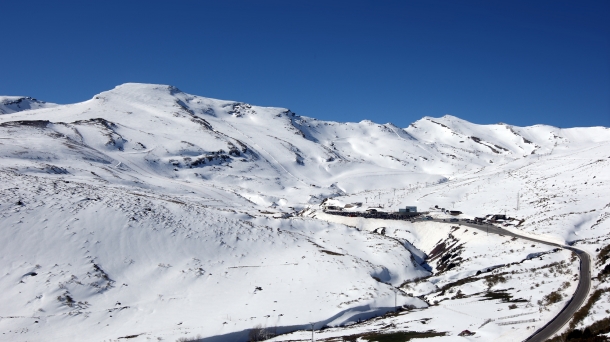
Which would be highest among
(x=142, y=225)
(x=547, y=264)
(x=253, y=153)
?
(x=253, y=153)

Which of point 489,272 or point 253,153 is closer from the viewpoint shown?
point 489,272

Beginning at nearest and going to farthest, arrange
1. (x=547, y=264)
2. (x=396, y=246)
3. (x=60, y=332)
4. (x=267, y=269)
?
(x=60, y=332) → (x=547, y=264) → (x=267, y=269) → (x=396, y=246)

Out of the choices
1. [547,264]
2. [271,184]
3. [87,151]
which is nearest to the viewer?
[547,264]

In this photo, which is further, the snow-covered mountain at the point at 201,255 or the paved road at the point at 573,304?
the snow-covered mountain at the point at 201,255

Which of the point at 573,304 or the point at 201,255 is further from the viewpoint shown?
the point at 201,255

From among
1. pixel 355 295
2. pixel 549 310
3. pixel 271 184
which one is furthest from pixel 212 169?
pixel 549 310

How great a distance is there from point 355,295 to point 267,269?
11.8 meters

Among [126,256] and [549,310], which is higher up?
[126,256]

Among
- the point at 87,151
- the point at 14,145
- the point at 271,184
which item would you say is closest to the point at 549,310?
the point at 14,145

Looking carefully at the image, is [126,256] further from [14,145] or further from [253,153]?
[253,153]

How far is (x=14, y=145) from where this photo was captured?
3617 inches

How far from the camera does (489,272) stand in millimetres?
45281

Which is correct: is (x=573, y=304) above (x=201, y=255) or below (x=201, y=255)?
below

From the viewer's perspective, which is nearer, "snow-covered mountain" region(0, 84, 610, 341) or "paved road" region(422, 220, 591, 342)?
"paved road" region(422, 220, 591, 342)
